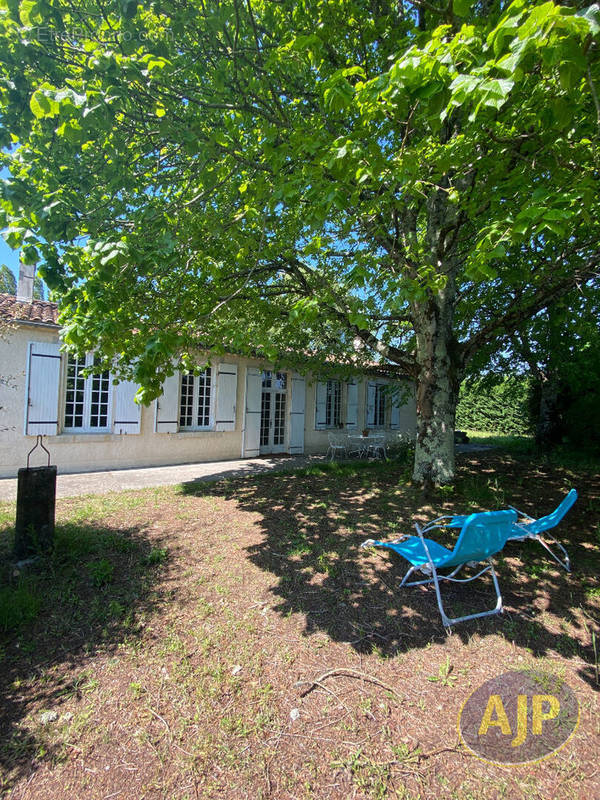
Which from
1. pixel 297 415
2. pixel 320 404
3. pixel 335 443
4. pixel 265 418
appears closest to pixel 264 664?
pixel 335 443

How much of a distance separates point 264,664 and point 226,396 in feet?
27.0

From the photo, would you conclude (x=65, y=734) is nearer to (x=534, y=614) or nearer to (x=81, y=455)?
(x=534, y=614)

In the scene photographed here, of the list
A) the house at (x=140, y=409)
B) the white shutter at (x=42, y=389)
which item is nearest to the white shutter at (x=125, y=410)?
the house at (x=140, y=409)

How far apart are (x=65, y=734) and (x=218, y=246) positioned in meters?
5.33

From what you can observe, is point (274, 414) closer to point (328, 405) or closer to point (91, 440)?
point (328, 405)

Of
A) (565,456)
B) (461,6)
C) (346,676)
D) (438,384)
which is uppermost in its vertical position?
(461,6)

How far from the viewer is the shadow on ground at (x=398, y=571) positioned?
278cm

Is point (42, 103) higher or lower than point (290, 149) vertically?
lower

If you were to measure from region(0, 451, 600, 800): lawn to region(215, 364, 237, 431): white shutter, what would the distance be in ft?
18.4

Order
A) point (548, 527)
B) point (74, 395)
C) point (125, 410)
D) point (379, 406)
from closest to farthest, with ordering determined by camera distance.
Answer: point (548, 527), point (74, 395), point (125, 410), point (379, 406)

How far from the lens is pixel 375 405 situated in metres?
15.0

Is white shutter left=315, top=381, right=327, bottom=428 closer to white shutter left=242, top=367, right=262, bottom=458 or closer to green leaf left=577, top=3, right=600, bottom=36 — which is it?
white shutter left=242, top=367, right=262, bottom=458

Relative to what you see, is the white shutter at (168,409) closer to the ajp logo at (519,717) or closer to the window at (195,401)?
the window at (195,401)

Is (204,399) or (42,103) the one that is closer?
(42,103)
